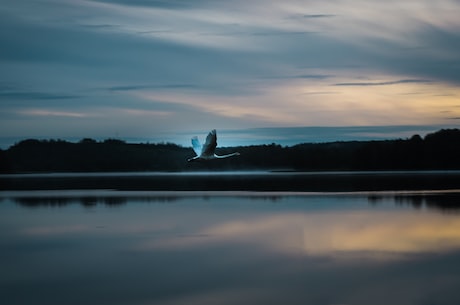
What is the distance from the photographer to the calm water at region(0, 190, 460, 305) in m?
14.7

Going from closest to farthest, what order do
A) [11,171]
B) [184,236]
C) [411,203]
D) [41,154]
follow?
[184,236]
[411,203]
[11,171]
[41,154]

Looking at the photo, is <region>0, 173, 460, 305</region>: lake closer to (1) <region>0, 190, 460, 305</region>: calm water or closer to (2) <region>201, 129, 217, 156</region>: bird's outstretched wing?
(1) <region>0, 190, 460, 305</region>: calm water

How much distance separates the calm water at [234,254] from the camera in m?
14.7

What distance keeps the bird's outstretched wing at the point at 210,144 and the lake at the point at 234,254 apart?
2586mm

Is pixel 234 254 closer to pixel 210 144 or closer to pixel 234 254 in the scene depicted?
pixel 234 254

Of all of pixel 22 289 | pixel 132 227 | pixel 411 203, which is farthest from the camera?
pixel 411 203

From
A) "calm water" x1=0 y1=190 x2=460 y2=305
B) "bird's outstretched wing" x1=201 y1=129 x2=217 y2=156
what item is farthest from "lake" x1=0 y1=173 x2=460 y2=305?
"bird's outstretched wing" x1=201 y1=129 x2=217 y2=156

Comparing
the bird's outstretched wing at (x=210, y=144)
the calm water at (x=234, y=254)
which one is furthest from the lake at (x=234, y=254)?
the bird's outstretched wing at (x=210, y=144)

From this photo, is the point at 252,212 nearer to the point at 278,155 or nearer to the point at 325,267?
the point at 325,267

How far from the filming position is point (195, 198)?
4197 centimetres

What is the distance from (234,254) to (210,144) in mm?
10249

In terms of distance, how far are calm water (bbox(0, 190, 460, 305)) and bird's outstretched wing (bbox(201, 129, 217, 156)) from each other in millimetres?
2638

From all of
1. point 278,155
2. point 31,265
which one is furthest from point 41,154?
point 31,265

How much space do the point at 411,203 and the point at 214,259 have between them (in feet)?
59.4
